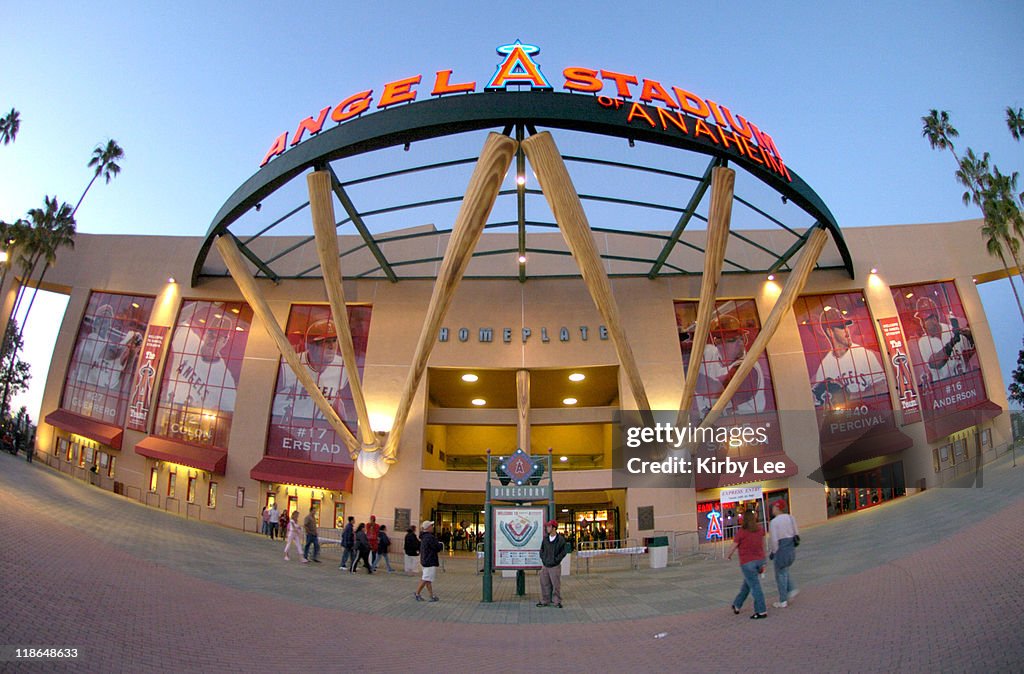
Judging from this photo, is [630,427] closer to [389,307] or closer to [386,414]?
[386,414]

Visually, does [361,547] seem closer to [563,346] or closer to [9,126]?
[563,346]

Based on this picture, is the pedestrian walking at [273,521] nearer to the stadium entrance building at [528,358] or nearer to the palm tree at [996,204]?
the stadium entrance building at [528,358]

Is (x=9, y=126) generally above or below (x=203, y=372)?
above

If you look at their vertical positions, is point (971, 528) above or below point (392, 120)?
below

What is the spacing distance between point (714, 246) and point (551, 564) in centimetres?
1242

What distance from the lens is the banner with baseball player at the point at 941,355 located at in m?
25.5

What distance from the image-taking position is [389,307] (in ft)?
87.0

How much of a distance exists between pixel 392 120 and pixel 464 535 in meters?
20.1

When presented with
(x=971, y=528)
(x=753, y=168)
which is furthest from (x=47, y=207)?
(x=971, y=528)

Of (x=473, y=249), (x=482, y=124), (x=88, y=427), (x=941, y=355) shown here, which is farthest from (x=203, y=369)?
(x=941, y=355)

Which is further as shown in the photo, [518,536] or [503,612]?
[518,536]

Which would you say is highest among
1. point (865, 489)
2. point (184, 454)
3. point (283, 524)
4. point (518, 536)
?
point (184, 454)

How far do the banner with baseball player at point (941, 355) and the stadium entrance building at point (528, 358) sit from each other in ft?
0.36

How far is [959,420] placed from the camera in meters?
25.1
